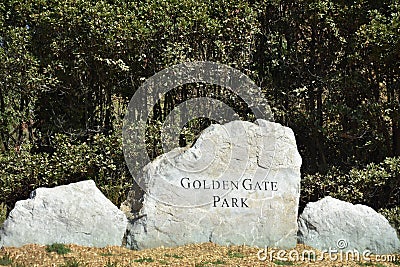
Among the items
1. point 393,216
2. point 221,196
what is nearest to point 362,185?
point 393,216

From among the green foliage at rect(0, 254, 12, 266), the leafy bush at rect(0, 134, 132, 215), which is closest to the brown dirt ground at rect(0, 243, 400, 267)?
the green foliage at rect(0, 254, 12, 266)

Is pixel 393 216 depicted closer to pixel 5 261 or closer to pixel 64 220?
pixel 64 220

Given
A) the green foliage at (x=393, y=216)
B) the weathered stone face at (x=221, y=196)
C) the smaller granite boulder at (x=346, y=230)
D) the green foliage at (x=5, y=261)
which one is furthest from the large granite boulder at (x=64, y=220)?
the green foliage at (x=393, y=216)

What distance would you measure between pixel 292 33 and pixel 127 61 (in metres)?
3.00

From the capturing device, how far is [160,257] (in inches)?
260

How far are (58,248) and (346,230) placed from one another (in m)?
3.80

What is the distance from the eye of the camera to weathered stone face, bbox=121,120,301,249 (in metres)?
7.22

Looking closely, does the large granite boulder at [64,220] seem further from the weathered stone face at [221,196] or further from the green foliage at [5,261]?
the green foliage at [5,261]

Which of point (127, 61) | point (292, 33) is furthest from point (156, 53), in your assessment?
point (292, 33)

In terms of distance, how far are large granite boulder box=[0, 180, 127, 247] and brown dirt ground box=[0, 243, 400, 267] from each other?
0.18 m

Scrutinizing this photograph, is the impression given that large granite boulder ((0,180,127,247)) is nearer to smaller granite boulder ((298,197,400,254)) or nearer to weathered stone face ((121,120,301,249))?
weathered stone face ((121,120,301,249))

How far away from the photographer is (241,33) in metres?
9.36

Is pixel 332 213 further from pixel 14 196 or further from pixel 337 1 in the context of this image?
pixel 14 196

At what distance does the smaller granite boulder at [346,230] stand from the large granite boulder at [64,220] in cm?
256
